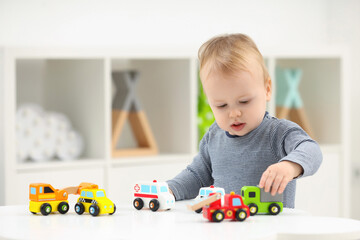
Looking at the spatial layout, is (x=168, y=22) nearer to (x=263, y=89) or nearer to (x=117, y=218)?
(x=263, y=89)

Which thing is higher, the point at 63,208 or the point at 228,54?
the point at 228,54

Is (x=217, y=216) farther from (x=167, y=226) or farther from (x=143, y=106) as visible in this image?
(x=143, y=106)

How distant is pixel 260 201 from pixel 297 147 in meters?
0.15

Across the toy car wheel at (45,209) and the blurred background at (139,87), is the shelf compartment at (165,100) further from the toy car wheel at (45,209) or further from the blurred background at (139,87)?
the toy car wheel at (45,209)

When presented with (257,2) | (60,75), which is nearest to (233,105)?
(60,75)

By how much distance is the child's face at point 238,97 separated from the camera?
1.35 m

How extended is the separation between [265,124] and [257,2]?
2.33m

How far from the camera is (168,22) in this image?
3410 mm

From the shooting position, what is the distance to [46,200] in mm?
1259

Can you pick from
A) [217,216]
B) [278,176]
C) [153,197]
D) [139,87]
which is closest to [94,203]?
[153,197]

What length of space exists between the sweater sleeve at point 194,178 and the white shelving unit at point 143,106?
119 cm

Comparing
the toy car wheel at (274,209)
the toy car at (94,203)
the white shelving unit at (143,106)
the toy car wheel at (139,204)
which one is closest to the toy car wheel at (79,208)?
the toy car at (94,203)

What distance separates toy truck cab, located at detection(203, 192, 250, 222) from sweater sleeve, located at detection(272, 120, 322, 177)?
14 cm

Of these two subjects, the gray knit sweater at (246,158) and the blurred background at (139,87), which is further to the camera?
→ the blurred background at (139,87)
